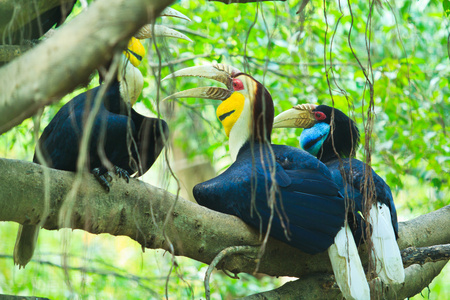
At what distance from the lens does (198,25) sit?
15.7 feet

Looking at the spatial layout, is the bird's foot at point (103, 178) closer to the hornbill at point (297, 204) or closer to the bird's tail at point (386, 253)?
the hornbill at point (297, 204)

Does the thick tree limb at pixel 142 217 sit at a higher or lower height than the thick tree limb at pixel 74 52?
lower

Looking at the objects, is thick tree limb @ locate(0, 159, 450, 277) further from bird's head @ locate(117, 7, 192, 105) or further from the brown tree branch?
bird's head @ locate(117, 7, 192, 105)

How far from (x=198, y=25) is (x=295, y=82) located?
121 cm

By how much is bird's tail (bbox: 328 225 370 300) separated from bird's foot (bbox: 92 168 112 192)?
1087mm

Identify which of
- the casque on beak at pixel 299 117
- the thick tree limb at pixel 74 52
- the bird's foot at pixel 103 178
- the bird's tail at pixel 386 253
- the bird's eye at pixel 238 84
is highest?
the thick tree limb at pixel 74 52

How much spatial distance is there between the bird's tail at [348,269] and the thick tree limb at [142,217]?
26 cm

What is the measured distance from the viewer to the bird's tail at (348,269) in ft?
7.91

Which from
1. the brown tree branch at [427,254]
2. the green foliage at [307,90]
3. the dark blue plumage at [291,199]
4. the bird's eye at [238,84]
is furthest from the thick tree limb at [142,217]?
the green foliage at [307,90]

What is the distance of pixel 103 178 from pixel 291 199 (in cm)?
93

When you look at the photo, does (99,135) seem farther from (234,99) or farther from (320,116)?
(320,116)

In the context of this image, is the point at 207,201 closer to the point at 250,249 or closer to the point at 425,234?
the point at 250,249

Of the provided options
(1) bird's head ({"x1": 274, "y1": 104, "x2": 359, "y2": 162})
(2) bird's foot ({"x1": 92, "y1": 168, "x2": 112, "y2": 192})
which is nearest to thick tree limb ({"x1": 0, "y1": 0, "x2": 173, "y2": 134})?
(2) bird's foot ({"x1": 92, "y1": 168, "x2": 112, "y2": 192})

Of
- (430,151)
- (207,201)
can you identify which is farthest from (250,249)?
(430,151)
